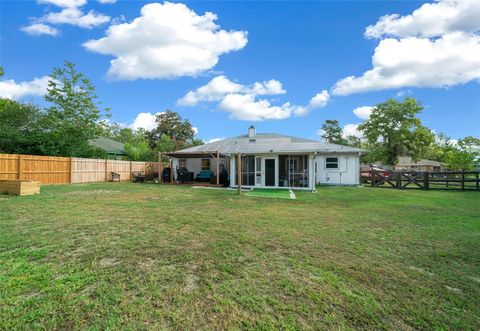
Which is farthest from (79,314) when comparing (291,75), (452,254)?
(291,75)

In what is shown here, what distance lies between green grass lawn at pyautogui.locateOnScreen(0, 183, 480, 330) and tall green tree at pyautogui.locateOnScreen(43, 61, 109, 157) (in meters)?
18.6

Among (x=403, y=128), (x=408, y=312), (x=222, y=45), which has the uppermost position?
(x=222, y=45)

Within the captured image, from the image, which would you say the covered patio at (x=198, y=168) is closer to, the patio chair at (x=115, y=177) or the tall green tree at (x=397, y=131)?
the patio chair at (x=115, y=177)

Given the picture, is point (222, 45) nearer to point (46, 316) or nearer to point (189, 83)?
point (189, 83)

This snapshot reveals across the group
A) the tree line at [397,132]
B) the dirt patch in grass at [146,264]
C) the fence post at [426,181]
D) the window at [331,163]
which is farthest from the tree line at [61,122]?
the tree line at [397,132]

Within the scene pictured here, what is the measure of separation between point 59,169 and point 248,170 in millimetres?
11981

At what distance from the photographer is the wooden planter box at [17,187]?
30.8ft

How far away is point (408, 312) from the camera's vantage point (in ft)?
7.88

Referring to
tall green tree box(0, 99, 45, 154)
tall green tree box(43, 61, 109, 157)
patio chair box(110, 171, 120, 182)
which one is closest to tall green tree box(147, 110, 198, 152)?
tall green tree box(43, 61, 109, 157)

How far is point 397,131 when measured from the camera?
106 feet

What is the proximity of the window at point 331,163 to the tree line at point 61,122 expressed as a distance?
61.5ft

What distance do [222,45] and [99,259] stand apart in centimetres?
1446

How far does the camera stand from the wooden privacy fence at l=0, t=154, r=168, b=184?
40.4ft

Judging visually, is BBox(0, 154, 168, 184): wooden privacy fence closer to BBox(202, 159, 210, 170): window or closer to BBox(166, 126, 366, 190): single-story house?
BBox(166, 126, 366, 190): single-story house
